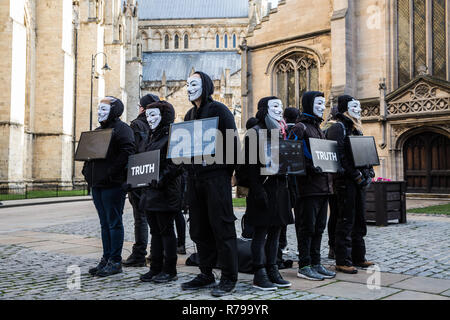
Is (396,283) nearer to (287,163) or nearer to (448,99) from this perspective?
(287,163)

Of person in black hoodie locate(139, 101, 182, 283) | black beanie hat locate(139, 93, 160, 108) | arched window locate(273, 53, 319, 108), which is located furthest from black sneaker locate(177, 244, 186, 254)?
arched window locate(273, 53, 319, 108)

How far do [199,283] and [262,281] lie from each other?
66 centimetres

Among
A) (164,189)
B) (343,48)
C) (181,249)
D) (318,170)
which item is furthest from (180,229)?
(343,48)

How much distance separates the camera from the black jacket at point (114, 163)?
542cm

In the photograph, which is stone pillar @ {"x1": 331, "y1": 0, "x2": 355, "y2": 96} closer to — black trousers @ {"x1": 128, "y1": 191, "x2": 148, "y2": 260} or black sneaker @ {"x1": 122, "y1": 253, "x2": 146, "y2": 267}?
black trousers @ {"x1": 128, "y1": 191, "x2": 148, "y2": 260}

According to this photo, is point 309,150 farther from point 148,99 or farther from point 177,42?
point 177,42

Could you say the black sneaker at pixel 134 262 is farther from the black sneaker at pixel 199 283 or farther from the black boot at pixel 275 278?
the black boot at pixel 275 278

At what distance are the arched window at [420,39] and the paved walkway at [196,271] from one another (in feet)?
40.2

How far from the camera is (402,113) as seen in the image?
1833cm

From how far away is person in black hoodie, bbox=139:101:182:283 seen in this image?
4922mm

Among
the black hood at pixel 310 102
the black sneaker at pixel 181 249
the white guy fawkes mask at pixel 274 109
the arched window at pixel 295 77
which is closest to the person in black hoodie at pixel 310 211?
the black hood at pixel 310 102

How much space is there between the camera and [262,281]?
455 cm

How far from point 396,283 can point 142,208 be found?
290 centimetres

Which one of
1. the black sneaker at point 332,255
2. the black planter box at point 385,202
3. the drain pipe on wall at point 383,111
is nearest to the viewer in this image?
the black sneaker at point 332,255
